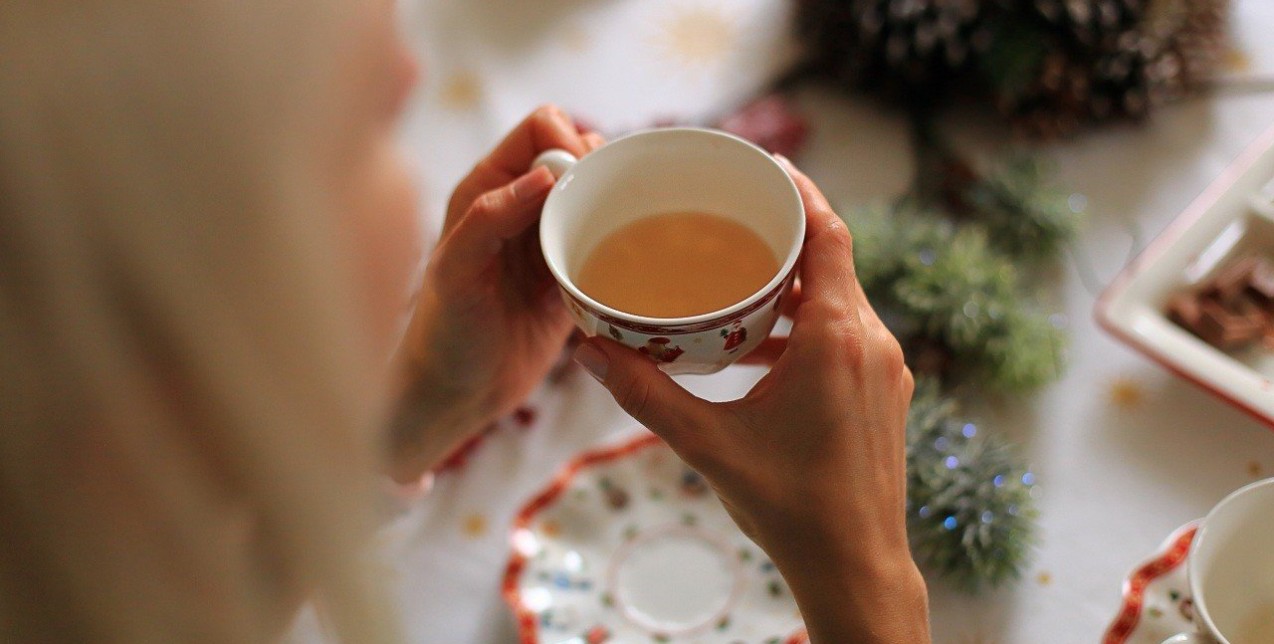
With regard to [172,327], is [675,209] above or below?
below

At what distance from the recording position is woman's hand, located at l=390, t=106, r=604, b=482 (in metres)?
0.67

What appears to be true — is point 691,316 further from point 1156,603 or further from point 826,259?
point 1156,603

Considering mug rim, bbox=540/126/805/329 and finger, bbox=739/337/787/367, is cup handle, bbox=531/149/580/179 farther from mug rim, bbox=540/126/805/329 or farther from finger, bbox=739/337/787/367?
finger, bbox=739/337/787/367

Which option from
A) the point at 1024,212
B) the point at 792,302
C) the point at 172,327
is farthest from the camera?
the point at 1024,212

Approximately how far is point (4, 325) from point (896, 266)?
0.73 m

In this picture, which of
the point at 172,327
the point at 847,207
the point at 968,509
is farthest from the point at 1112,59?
the point at 172,327

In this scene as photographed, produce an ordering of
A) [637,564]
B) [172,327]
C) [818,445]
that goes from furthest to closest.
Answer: [637,564], [818,445], [172,327]

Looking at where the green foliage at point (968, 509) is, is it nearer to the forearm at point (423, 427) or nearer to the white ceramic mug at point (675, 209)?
the white ceramic mug at point (675, 209)

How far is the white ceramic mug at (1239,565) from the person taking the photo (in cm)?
62

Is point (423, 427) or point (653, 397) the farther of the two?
point (423, 427)

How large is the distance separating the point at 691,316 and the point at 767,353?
0.52 feet

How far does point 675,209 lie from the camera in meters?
0.69

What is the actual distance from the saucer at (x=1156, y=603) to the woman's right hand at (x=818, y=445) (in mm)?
193

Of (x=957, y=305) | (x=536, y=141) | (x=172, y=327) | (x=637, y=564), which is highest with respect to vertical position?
(x=172, y=327)
